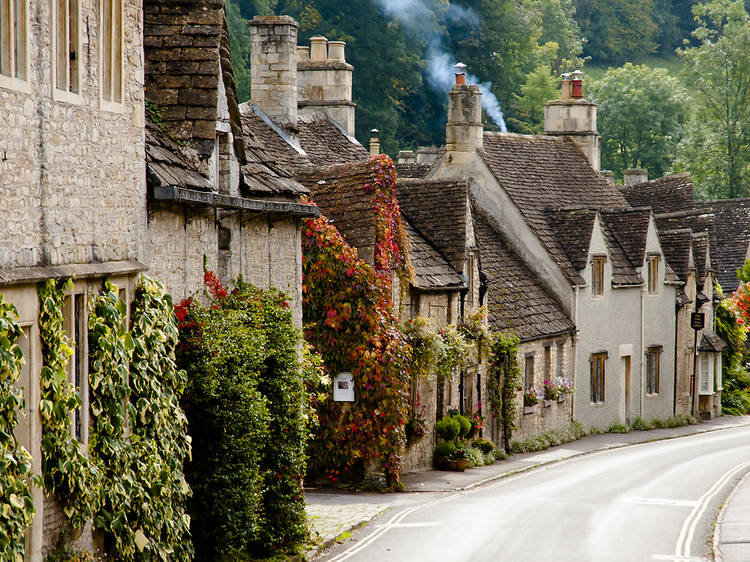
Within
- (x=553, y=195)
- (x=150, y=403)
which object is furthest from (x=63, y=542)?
(x=553, y=195)

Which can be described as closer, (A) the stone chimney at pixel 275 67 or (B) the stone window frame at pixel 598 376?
(A) the stone chimney at pixel 275 67

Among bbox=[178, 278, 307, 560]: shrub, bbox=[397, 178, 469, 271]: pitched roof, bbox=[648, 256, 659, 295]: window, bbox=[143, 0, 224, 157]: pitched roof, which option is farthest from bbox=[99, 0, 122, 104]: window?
bbox=[648, 256, 659, 295]: window

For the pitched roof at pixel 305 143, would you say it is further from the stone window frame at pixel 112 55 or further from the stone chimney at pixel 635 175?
the stone chimney at pixel 635 175

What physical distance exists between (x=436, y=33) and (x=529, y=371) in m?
40.3

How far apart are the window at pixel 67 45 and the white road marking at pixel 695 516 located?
11.4 metres

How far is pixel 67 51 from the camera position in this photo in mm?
10680

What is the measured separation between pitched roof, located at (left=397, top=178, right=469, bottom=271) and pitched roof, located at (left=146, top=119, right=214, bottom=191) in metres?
14.9

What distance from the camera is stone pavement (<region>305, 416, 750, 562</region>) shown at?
1916cm

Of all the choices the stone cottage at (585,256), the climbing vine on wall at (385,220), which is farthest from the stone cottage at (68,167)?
the stone cottage at (585,256)

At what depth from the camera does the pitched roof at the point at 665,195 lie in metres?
49.5

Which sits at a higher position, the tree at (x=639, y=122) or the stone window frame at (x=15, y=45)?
the tree at (x=639, y=122)

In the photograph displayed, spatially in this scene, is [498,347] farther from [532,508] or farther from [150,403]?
[150,403]

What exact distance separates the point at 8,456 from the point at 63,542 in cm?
198

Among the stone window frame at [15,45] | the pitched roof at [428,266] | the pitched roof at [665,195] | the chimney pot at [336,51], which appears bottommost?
the pitched roof at [428,266]
